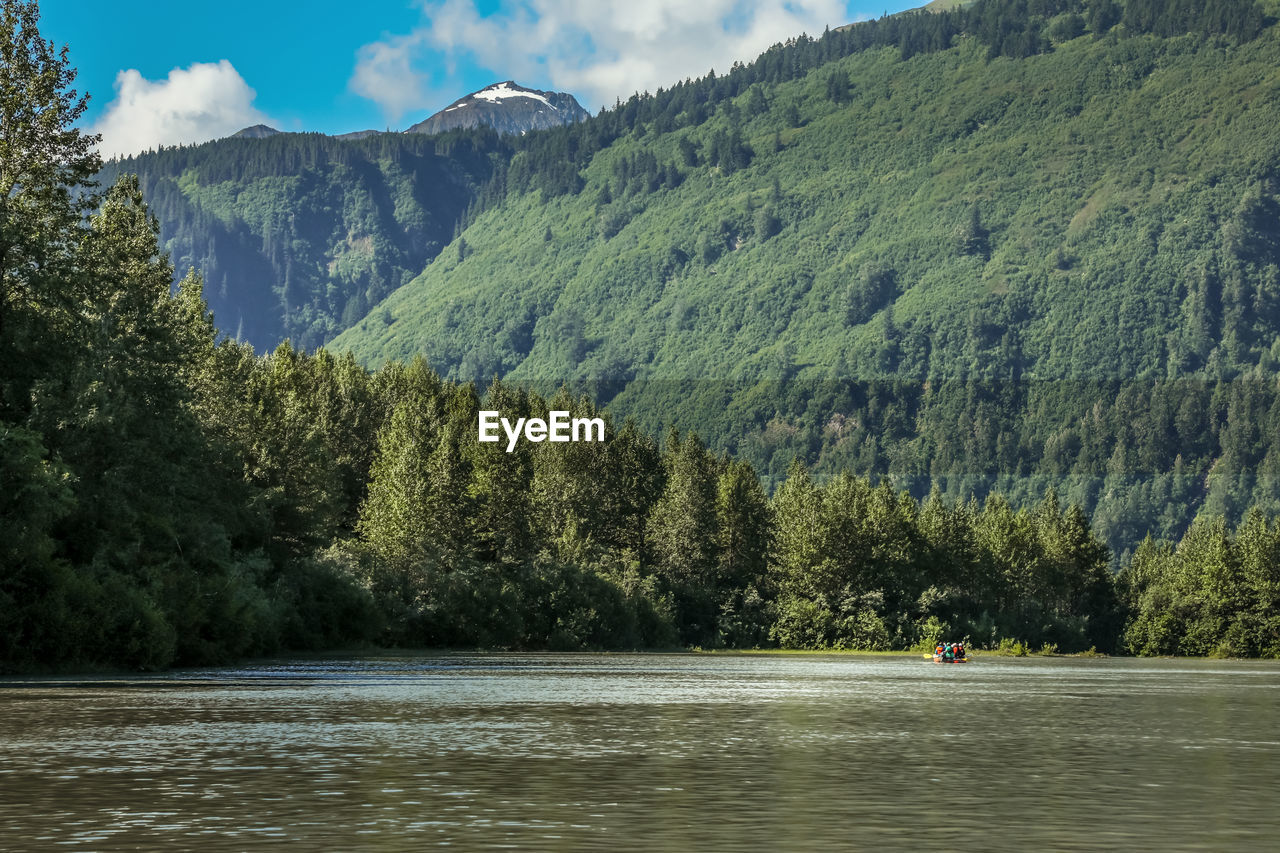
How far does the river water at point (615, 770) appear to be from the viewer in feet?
83.1

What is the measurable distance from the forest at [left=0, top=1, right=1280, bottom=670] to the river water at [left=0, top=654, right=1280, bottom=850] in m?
15.2

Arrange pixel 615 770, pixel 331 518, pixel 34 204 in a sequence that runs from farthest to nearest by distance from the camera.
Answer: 1. pixel 331 518
2. pixel 34 204
3. pixel 615 770

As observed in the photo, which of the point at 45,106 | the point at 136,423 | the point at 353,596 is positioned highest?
the point at 45,106

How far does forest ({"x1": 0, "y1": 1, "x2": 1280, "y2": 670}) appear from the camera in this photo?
77.9 metres

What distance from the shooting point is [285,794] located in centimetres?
2944

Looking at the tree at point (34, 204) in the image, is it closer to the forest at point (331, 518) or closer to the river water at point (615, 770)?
the forest at point (331, 518)

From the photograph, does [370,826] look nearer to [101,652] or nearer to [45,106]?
[101,652]

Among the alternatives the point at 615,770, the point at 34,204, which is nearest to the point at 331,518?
the point at 34,204

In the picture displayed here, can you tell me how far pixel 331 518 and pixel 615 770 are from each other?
311ft

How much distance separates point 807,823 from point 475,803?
5.92 meters

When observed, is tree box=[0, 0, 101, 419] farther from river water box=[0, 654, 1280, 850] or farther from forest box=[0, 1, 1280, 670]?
river water box=[0, 654, 1280, 850]

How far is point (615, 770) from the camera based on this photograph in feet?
114

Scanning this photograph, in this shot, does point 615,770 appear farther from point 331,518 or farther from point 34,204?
point 331,518

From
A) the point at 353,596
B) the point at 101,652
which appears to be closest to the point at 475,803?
the point at 101,652
